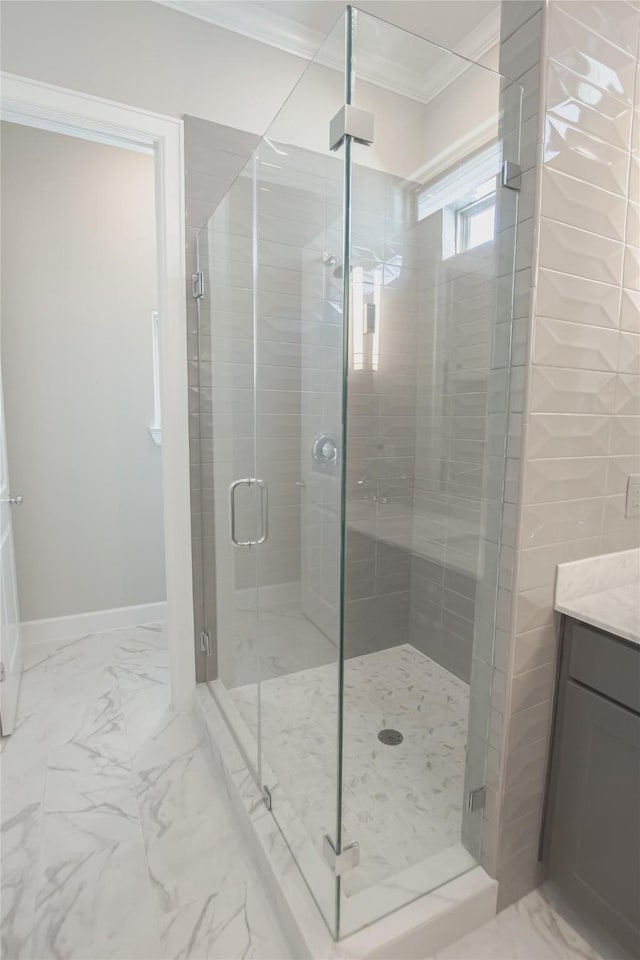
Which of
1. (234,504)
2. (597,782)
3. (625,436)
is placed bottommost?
(597,782)

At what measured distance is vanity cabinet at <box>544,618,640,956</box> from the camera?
1085mm

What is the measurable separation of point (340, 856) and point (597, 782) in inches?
25.8

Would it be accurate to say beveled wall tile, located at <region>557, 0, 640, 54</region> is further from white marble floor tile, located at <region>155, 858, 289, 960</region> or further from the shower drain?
white marble floor tile, located at <region>155, 858, 289, 960</region>

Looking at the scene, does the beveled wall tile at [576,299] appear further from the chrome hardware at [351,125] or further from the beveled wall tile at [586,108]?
the chrome hardware at [351,125]

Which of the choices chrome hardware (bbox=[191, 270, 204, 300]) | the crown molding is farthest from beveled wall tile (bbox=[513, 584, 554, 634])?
chrome hardware (bbox=[191, 270, 204, 300])

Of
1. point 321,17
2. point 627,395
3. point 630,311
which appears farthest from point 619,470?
point 321,17

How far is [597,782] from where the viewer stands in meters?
1.16

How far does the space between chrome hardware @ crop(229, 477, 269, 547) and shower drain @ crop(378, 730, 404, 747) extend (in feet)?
2.92

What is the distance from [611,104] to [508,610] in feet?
4.09

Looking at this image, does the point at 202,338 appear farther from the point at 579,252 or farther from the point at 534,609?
the point at 534,609

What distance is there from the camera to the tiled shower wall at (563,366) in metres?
1.07

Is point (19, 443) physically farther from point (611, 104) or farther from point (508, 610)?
point (611, 104)

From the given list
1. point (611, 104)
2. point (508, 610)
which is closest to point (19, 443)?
point (508, 610)

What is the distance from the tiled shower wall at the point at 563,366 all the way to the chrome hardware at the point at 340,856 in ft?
1.28
